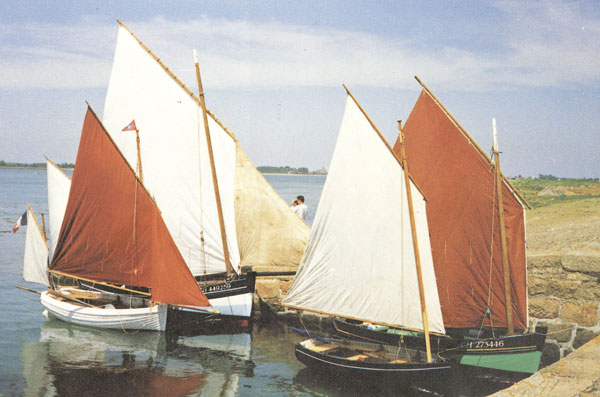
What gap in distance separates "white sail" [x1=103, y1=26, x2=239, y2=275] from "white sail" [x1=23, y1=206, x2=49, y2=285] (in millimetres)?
4568

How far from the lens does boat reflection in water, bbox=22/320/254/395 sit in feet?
46.8

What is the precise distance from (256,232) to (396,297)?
309 inches

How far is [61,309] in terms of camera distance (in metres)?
→ 20.8

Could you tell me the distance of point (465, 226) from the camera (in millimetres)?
15586

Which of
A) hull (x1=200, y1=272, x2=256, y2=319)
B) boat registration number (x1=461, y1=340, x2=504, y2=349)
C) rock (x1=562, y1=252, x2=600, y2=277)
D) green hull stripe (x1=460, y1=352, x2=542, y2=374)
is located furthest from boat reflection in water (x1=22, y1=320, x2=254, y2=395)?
rock (x1=562, y1=252, x2=600, y2=277)

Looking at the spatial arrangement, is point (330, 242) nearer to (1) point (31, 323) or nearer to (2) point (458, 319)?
(2) point (458, 319)

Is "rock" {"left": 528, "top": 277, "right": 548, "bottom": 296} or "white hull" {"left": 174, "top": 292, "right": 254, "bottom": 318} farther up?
"rock" {"left": 528, "top": 277, "right": 548, "bottom": 296}

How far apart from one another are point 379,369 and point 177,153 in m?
11.4

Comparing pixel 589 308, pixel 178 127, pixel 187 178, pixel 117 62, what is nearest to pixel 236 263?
pixel 187 178

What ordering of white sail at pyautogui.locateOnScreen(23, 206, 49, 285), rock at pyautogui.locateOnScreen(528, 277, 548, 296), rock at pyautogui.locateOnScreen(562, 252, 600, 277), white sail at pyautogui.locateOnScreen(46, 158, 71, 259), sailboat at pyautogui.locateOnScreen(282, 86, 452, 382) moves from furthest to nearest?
white sail at pyautogui.locateOnScreen(46, 158, 71, 259)
white sail at pyautogui.locateOnScreen(23, 206, 49, 285)
rock at pyautogui.locateOnScreen(528, 277, 548, 296)
rock at pyautogui.locateOnScreen(562, 252, 600, 277)
sailboat at pyautogui.locateOnScreen(282, 86, 452, 382)

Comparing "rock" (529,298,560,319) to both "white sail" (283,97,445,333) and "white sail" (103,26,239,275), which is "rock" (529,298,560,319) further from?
"white sail" (103,26,239,275)

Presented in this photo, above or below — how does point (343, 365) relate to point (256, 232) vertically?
below

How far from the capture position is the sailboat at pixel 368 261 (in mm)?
13812

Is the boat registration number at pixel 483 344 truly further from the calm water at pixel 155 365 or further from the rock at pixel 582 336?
the rock at pixel 582 336
